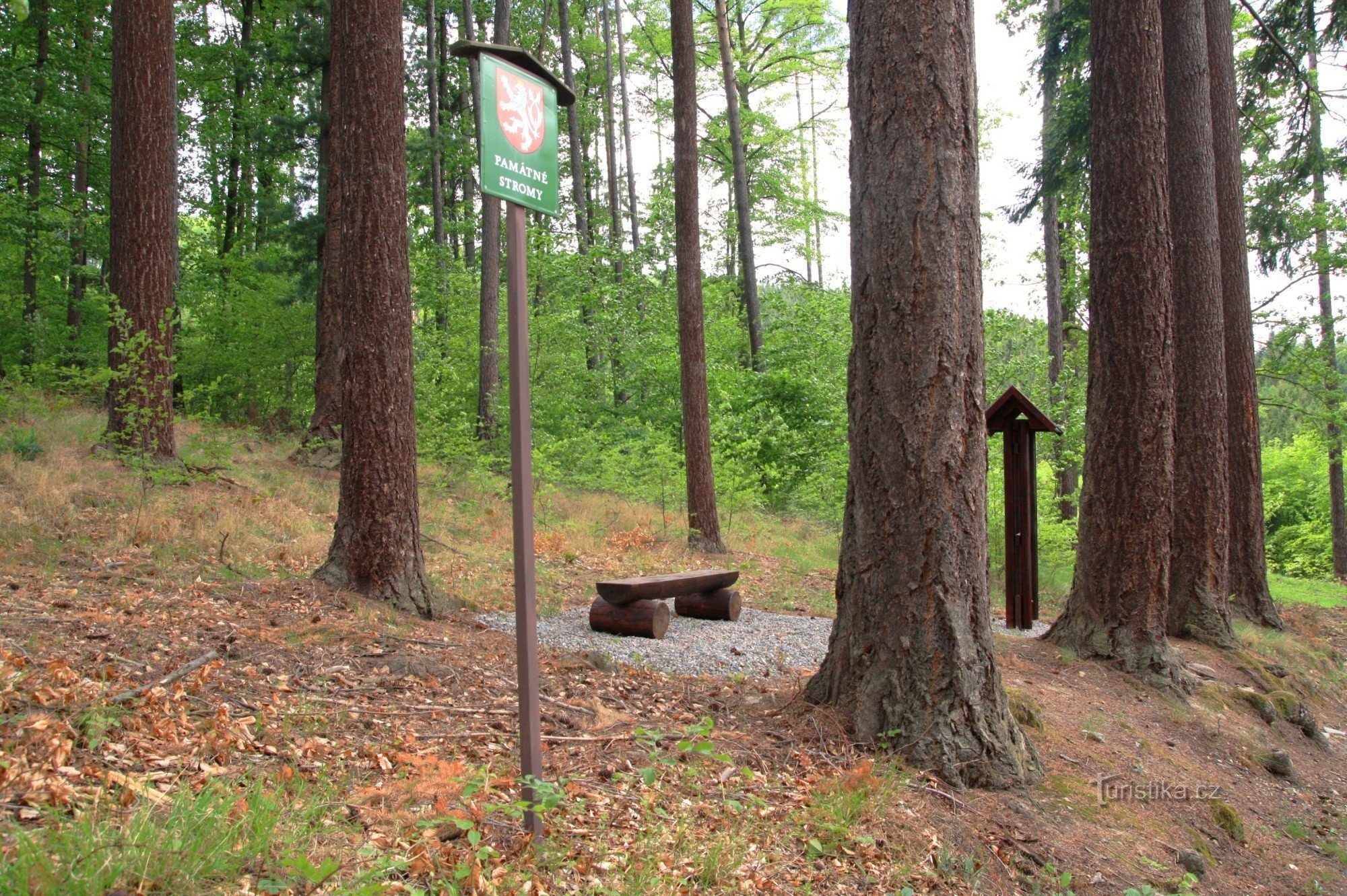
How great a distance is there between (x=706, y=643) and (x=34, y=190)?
61.6ft

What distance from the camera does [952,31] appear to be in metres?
4.79

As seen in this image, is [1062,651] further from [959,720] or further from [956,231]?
[956,231]

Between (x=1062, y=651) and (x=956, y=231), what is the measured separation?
A: 4.43 m

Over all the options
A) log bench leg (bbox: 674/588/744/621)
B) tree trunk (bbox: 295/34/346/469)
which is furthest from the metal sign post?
tree trunk (bbox: 295/34/346/469)

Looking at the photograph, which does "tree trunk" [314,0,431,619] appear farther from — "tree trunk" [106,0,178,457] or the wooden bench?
"tree trunk" [106,0,178,457]

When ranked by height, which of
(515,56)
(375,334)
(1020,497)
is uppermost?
(515,56)

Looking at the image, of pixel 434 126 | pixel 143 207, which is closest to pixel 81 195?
pixel 434 126

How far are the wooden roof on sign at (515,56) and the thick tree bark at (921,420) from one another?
6.80ft

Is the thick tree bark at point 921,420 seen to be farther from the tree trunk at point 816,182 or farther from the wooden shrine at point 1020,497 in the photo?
the tree trunk at point 816,182

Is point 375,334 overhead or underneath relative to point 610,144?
underneath

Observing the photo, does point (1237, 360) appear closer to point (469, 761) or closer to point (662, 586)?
point (662, 586)

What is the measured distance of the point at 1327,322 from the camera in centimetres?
1803

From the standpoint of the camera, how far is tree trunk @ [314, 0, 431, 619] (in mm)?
6637

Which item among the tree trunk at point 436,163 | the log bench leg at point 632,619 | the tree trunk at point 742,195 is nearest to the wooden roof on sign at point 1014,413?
the log bench leg at point 632,619
